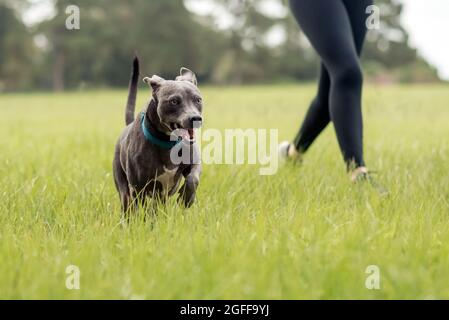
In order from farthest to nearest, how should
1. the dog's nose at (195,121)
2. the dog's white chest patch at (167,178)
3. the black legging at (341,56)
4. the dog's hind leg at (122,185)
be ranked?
1. the black legging at (341,56)
2. the dog's hind leg at (122,185)
3. the dog's white chest patch at (167,178)
4. the dog's nose at (195,121)

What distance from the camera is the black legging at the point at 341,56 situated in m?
3.34

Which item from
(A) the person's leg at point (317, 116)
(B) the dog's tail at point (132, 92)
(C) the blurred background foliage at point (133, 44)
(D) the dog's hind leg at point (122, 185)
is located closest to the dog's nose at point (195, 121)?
(D) the dog's hind leg at point (122, 185)

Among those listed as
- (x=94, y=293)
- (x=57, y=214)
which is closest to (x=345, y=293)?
(x=94, y=293)

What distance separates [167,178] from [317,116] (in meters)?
1.64

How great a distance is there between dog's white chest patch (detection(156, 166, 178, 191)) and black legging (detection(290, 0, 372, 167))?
1.21m

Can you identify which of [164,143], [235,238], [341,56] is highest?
[341,56]

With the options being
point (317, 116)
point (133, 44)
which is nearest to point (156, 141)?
point (317, 116)

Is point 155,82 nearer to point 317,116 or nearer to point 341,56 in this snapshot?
point 341,56

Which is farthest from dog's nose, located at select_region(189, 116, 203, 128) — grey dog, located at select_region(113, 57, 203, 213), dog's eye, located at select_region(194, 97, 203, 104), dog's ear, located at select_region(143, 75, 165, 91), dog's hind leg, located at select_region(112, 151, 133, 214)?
dog's hind leg, located at select_region(112, 151, 133, 214)

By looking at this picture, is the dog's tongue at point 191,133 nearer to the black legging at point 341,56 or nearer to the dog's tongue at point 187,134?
the dog's tongue at point 187,134

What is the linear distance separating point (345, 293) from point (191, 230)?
0.66 m

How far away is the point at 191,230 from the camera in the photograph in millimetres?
2143

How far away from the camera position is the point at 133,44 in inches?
1439
